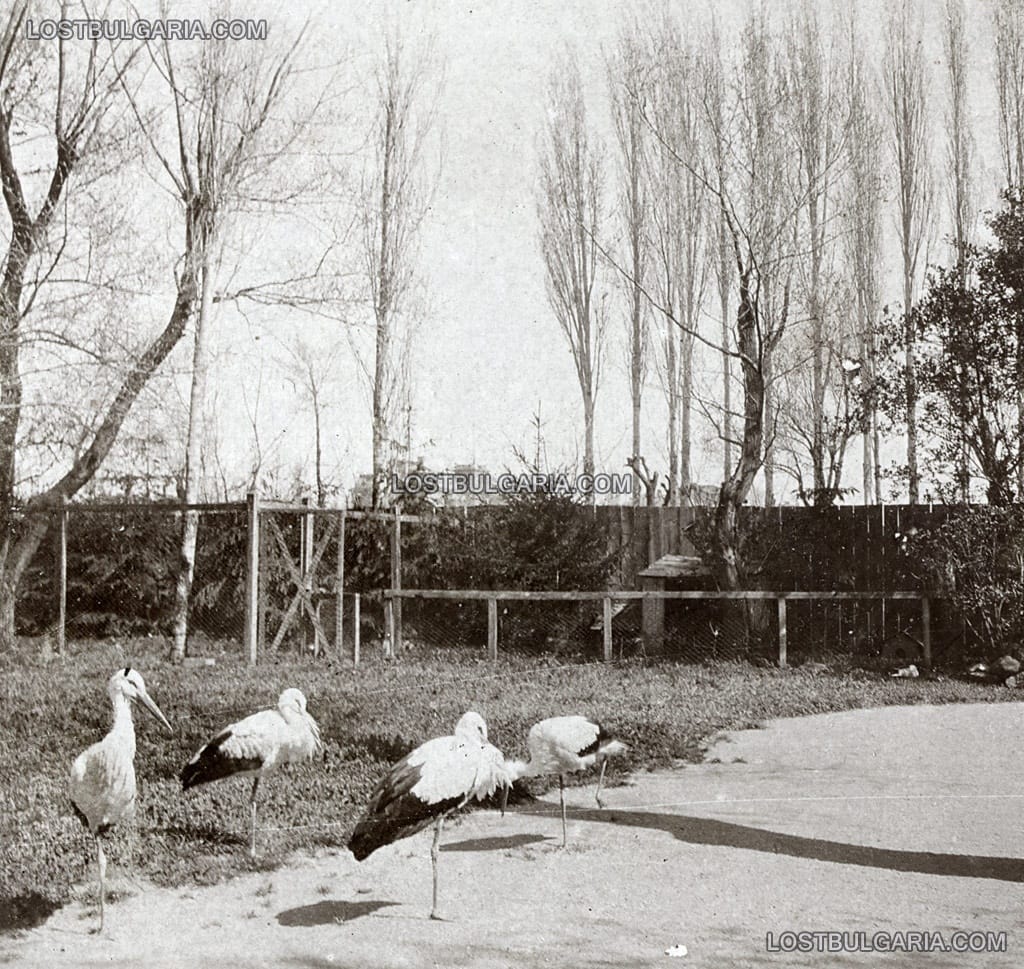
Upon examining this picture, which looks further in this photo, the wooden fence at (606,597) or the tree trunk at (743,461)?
the tree trunk at (743,461)

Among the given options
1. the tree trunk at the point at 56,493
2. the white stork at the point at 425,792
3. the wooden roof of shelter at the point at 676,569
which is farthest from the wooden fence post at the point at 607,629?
the white stork at the point at 425,792

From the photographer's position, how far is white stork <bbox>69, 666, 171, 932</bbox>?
466 centimetres

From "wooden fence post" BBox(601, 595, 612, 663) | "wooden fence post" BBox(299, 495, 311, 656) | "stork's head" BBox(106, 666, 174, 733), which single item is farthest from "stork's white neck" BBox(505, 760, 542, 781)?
"wooden fence post" BBox(601, 595, 612, 663)

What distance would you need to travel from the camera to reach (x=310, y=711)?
8875 mm

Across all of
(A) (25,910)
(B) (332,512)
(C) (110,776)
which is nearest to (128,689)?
(C) (110,776)

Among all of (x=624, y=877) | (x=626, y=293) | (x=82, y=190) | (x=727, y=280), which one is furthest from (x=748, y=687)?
(x=626, y=293)

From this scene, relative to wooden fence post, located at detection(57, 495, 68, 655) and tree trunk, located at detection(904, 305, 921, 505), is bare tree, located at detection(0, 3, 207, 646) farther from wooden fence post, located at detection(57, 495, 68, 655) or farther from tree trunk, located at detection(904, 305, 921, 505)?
tree trunk, located at detection(904, 305, 921, 505)

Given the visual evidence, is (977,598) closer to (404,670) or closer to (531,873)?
(404,670)

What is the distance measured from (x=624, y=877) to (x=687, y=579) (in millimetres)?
10425

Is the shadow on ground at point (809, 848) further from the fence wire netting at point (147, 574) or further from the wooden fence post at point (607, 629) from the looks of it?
the fence wire netting at point (147, 574)

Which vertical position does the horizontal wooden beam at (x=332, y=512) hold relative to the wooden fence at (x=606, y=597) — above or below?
above

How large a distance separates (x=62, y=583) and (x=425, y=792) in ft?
27.6

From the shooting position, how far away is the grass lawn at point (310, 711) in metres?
5.63

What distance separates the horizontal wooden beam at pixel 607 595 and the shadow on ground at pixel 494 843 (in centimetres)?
687
